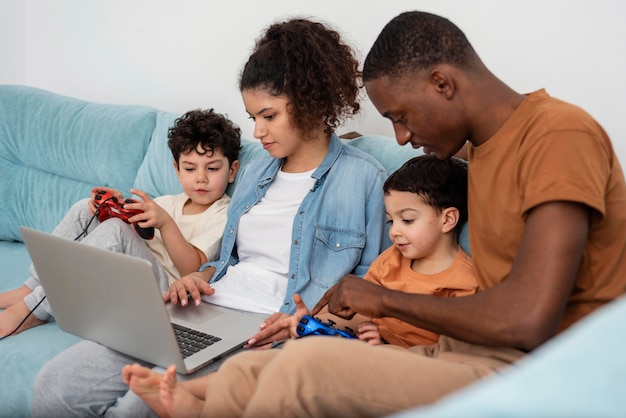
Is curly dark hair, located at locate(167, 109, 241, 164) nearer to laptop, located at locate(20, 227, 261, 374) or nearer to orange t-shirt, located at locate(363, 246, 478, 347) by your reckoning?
laptop, located at locate(20, 227, 261, 374)

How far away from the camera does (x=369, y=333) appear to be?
1.59 meters

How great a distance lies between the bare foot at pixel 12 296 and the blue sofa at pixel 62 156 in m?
0.19

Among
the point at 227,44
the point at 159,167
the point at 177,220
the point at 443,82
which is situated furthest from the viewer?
the point at 227,44

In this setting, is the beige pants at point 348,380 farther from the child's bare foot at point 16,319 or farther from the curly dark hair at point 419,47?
the child's bare foot at point 16,319

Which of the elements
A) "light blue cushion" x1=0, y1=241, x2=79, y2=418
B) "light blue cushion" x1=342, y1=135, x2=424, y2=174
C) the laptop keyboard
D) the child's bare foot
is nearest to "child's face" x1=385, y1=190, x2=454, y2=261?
"light blue cushion" x1=342, y1=135, x2=424, y2=174

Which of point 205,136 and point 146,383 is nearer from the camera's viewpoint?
point 146,383

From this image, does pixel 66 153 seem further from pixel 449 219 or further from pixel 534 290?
pixel 534 290

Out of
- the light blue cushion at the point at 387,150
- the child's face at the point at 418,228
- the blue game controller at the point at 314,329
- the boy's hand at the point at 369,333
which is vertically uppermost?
the light blue cushion at the point at 387,150

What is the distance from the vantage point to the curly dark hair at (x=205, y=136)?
2.20m

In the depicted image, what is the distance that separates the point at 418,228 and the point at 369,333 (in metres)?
0.27

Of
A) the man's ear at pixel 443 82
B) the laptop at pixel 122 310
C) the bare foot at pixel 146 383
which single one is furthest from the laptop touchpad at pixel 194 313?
the man's ear at pixel 443 82

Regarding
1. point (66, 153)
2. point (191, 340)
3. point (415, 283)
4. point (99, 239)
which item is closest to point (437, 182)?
point (415, 283)

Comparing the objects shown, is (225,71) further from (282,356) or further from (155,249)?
(282,356)

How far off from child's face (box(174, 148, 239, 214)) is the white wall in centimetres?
50
